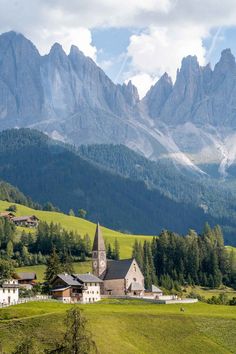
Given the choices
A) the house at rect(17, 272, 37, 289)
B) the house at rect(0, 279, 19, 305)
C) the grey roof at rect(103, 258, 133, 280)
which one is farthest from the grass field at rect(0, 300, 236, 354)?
the house at rect(17, 272, 37, 289)

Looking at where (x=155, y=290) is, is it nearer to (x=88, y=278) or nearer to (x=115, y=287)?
(x=115, y=287)

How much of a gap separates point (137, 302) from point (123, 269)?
22.8 meters

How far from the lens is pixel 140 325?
123500 millimetres

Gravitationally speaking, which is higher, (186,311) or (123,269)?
(123,269)

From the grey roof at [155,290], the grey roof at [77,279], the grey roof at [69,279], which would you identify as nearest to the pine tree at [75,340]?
the grey roof at [69,279]

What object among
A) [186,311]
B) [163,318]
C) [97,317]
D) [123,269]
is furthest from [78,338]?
[123,269]

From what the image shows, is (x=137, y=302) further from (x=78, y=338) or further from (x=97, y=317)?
(x=78, y=338)

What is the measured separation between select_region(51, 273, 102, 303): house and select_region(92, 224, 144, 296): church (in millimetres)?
9327

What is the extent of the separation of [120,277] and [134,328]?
5137cm

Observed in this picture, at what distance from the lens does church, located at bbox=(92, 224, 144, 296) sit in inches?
6806

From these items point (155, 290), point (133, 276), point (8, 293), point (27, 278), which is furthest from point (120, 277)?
point (8, 293)

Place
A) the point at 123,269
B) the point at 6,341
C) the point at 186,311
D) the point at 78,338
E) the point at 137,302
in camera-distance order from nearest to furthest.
Answer: the point at 78,338, the point at 6,341, the point at 186,311, the point at 137,302, the point at 123,269

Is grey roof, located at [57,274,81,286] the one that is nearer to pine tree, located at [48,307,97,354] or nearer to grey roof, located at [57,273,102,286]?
grey roof, located at [57,273,102,286]

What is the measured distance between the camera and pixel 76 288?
158 meters
